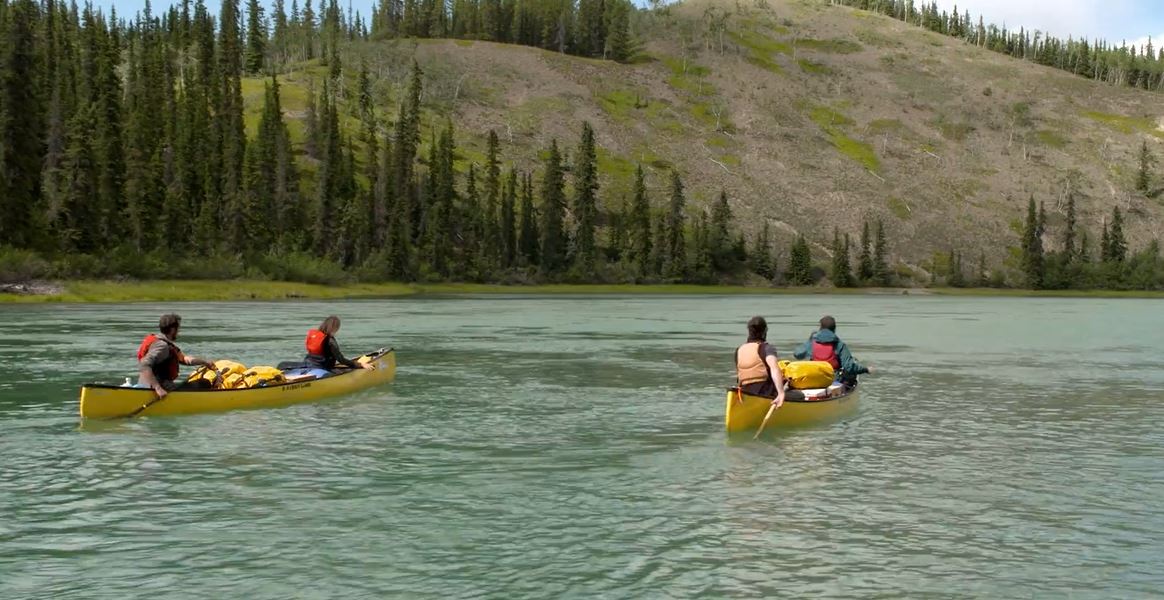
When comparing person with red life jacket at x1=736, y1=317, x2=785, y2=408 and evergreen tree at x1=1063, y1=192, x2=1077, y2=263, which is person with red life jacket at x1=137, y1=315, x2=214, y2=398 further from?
evergreen tree at x1=1063, y1=192, x2=1077, y2=263

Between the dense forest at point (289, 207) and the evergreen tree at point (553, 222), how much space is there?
1.12 ft

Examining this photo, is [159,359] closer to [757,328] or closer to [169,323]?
[169,323]

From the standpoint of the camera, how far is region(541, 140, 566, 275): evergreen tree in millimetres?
153000

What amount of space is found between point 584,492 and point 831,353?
12.5 meters

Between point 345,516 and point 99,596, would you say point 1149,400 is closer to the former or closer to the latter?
point 345,516

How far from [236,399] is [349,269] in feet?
324

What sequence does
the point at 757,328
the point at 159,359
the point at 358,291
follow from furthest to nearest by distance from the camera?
the point at 358,291 < the point at 159,359 < the point at 757,328

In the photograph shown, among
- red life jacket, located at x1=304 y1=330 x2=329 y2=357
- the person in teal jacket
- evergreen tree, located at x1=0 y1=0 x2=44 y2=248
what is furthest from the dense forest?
the person in teal jacket

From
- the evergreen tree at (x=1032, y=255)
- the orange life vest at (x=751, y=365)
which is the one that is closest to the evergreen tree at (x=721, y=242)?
the evergreen tree at (x=1032, y=255)

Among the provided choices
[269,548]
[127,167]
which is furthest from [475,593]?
[127,167]

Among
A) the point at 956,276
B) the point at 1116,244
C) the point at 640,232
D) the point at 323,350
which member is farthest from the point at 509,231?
the point at 323,350

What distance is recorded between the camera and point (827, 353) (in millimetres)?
27547

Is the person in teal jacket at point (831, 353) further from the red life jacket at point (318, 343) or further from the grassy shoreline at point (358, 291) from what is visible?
the grassy shoreline at point (358, 291)

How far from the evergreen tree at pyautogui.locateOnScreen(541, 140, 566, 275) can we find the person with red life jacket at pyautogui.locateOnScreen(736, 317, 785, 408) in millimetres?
126842
